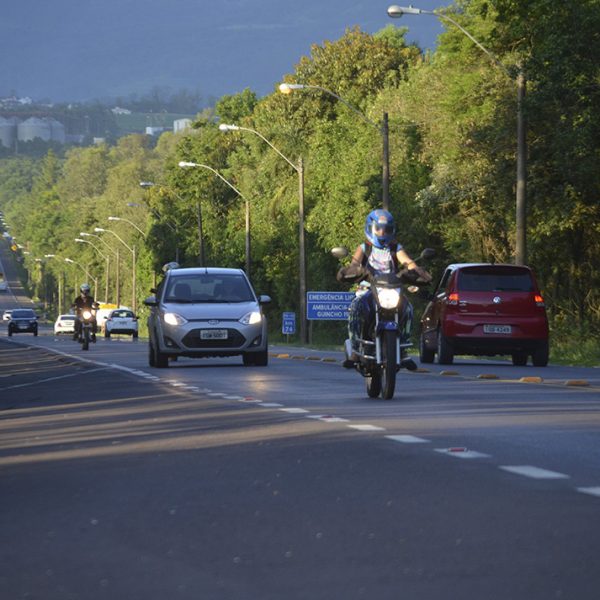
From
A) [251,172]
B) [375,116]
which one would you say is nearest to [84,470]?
[375,116]

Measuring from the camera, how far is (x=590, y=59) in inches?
1538

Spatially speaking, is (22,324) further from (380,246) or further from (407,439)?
(407,439)

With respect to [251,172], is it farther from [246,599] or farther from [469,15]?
[246,599]

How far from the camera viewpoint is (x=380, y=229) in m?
19.7

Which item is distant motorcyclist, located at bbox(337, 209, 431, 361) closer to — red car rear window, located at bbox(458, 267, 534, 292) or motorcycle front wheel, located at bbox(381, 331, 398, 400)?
motorcycle front wheel, located at bbox(381, 331, 398, 400)

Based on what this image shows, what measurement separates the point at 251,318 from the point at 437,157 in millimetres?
30258

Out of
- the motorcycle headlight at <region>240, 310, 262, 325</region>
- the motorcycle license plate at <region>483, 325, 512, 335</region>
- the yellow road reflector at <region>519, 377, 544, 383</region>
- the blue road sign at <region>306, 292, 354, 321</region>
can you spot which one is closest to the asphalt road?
the yellow road reflector at <region>519, 377, 544, 383</region>

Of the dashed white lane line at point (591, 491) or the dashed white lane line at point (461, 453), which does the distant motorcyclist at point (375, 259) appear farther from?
the dashed white lane line at point (591, 491)

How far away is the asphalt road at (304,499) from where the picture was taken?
23.7ft

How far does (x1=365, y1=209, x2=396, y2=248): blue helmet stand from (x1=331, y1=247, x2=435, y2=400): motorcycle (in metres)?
0.31

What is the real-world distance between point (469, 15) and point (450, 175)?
5.03m

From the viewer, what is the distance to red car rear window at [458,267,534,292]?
3219 cm

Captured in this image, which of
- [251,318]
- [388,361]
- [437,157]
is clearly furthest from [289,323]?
[388,361]

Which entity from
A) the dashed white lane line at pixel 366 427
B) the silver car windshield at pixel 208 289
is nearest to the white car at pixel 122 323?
the silver car windshield at pixel 208 289
